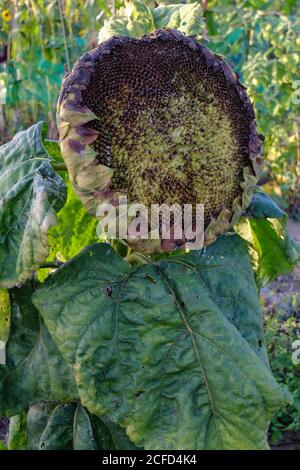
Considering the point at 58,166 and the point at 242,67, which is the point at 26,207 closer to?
the point at 58,166

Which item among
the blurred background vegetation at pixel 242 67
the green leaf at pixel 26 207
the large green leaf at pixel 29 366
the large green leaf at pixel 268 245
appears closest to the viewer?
the green leaf at pixel 26 207

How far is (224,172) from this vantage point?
4.12 feet

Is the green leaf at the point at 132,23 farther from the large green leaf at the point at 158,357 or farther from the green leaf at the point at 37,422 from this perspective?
the green leaf at the point at 37,422

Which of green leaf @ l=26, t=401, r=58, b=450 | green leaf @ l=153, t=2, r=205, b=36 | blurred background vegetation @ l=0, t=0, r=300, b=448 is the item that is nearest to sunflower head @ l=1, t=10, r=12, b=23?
blurred background vegetation @ l=0, t=0, r=300, b=448

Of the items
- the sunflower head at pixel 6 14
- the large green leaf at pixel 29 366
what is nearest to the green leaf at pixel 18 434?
the large green leaf at pixel 29 366

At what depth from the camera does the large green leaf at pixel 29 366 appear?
1.31 m

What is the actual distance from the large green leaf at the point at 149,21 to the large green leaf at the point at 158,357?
46 centimetres

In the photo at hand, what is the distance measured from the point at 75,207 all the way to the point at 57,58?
337 centimetres

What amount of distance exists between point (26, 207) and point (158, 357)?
0.34 metres

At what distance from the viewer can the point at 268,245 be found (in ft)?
5.14

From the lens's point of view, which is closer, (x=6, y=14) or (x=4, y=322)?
(x=4, y=322)

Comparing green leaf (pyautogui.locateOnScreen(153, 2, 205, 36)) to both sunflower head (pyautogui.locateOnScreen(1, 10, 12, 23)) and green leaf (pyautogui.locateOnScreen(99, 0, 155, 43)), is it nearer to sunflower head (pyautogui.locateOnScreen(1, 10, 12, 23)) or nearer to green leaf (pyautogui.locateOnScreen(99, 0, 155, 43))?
green leaf (pyautogui.locateOnScreen(99, 0, 155, 43))

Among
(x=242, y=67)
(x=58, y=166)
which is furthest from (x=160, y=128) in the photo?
(x=242, y=67)

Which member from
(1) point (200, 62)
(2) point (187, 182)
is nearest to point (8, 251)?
(2) point (187, 182)
